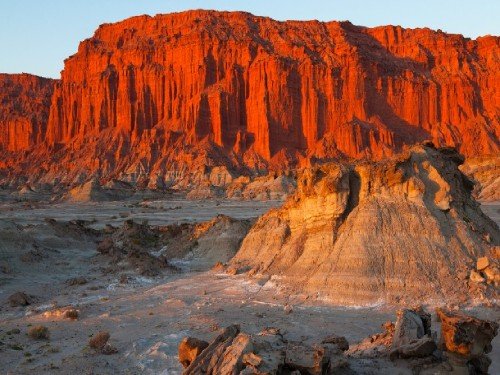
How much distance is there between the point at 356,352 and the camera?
10.1 metres

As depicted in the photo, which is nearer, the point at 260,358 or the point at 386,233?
the point at 260,358

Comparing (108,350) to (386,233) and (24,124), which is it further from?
(24,124)

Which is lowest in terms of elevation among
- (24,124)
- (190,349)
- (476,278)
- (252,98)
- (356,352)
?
(356,352)

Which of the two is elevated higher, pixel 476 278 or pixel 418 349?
pixel 418 349

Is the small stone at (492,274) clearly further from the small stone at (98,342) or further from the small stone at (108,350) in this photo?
the small stone at (98,342)

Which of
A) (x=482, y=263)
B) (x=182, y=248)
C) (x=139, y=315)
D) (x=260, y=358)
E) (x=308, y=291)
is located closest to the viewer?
(x=260, y=358)

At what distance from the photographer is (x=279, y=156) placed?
121m

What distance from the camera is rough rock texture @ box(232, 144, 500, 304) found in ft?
52.4

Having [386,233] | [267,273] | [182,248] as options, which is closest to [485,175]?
[182,248]

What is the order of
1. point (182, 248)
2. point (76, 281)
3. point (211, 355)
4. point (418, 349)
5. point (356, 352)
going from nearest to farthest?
point (211, 355)
point (418, 349)
point (356, 352)
point (76, 281)
point (182, 248)

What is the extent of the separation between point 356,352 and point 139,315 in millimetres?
8022

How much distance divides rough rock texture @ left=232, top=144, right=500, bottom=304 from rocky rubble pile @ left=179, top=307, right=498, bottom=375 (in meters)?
5.95

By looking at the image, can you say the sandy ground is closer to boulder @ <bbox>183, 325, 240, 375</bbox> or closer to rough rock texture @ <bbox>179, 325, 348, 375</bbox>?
rough rock texture @ <bbox>179, 325, 348, 375</bbox>

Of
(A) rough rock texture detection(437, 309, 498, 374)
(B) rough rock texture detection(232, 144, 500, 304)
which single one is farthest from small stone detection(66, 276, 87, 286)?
(A) rough rock texture detection(437, 309, 498, 374)
